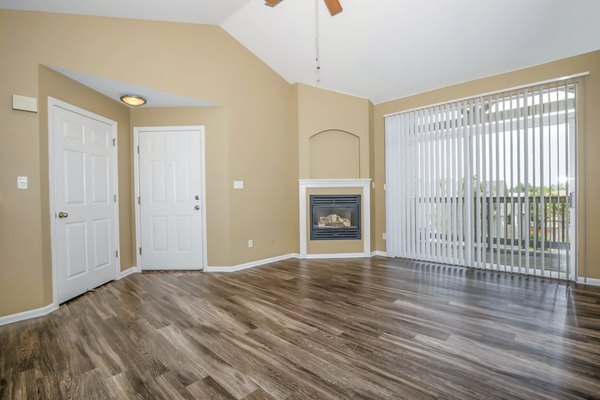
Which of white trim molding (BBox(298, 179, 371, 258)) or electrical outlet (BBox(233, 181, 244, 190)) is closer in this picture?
electrical outlet (BBox(233, 181, 244, 190))

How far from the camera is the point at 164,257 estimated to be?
430 cm

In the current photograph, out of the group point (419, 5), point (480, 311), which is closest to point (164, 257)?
point (480, 311)

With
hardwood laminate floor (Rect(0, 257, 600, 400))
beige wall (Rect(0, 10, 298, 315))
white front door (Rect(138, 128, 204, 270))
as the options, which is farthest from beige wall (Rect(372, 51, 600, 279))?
white front door (Rect(138, 128, 204, 270))

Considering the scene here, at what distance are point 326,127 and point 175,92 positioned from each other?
251 centimetres

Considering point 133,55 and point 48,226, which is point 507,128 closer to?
point 133,55

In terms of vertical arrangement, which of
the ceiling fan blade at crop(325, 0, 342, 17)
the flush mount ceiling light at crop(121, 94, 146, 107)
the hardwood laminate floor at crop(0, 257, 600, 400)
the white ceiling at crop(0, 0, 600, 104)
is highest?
→ the white ceiling at crop(0, 0, 600, 104)

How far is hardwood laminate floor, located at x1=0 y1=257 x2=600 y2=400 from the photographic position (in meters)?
1.66

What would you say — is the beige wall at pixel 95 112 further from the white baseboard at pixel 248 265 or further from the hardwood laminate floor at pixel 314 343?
the white baseboard at pixel 248 265

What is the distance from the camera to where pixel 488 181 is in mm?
Answer: 4074

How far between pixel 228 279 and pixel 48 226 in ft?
6.66

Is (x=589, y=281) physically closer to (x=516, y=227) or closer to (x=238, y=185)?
(x=516, y=227)

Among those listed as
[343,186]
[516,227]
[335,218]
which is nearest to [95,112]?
[343,186]

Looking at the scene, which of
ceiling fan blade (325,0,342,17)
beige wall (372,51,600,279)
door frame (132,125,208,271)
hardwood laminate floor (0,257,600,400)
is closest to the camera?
hardwood laminate floor (0,257,600,400)

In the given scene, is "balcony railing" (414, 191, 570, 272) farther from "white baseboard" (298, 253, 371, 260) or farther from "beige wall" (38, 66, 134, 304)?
"beige wall" (38, 66, 134, 304)
